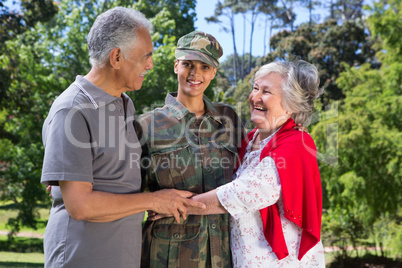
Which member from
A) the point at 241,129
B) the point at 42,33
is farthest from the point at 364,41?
the point at 241,129

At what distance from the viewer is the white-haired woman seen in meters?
2.23

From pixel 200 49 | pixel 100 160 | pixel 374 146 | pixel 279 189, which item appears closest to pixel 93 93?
pixel 100 160

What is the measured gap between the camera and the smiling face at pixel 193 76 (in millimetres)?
2650

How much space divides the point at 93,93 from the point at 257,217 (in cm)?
113

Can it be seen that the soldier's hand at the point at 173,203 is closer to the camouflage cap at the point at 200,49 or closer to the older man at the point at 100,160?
the older man at the point at 100,160

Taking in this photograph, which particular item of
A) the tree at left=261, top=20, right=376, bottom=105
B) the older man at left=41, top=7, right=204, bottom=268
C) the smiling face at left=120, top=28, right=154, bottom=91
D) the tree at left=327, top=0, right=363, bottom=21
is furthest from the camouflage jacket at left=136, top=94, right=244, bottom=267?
the tree at left=327, top=0, right=363, bottom=21

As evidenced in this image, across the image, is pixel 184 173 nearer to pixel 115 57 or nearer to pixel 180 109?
pixel 180 109

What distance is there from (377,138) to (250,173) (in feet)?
31.1

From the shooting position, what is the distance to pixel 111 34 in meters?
2.05

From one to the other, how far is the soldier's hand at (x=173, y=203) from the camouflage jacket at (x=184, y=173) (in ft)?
0.54

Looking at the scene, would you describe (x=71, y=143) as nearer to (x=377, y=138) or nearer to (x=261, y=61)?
(x=377, y=138)

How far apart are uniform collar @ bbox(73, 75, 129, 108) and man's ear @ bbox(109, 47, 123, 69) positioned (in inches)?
5.6

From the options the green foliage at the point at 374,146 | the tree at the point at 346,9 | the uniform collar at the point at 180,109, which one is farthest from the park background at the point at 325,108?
the tree at the point at 346,9

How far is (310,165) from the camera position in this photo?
2303 millimetres
